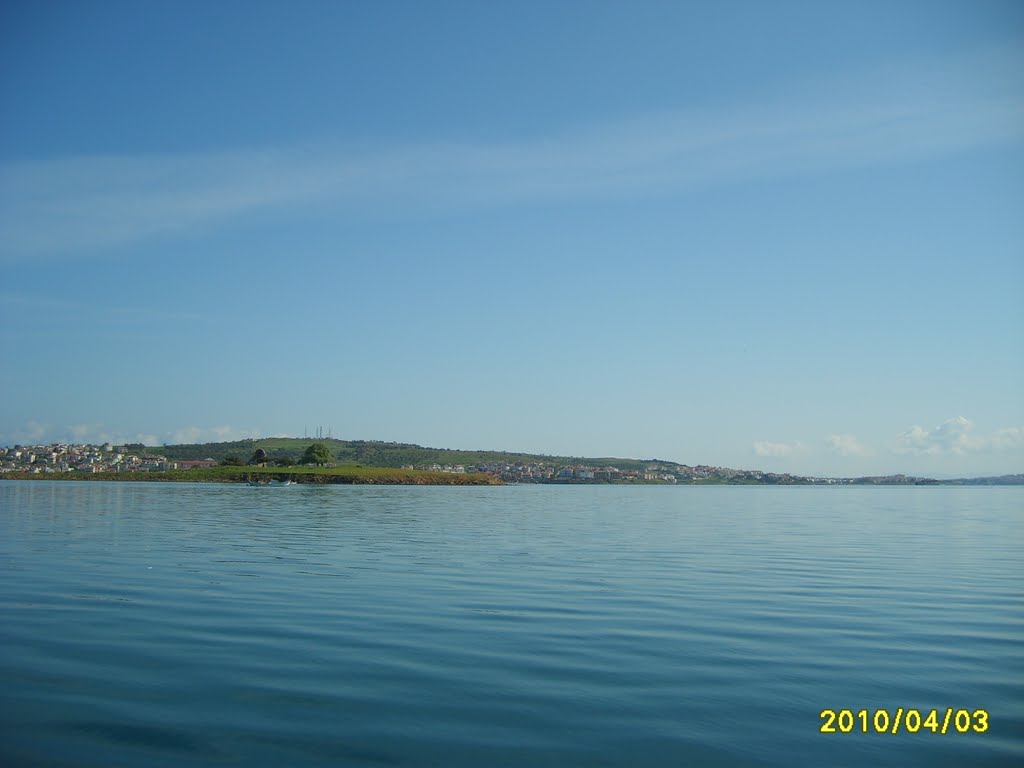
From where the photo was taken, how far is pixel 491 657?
1399 cm

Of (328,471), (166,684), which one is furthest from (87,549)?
(328,471)

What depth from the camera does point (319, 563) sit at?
26.8 meters

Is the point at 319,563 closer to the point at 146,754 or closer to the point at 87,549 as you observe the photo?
the point at 87,549
